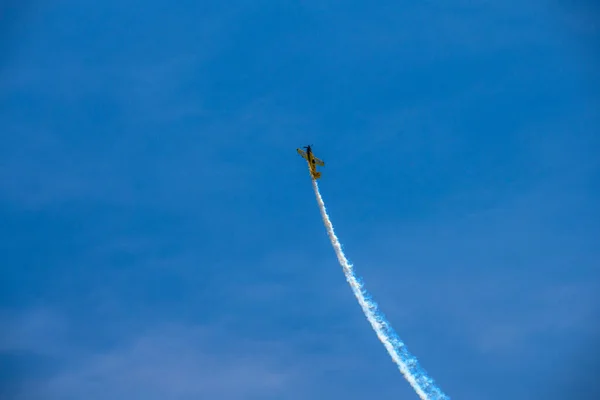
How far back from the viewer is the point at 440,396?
136500mm

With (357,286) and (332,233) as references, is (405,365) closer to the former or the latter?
(357,286)

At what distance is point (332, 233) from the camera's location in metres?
153

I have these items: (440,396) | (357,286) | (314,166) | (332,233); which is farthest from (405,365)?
(314,166)

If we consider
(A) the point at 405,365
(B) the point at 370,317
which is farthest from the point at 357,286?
(A) the point at 405,365

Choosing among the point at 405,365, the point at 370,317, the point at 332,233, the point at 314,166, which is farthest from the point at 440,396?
the point at 314,166

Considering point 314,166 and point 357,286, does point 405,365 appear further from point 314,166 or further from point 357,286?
point 314,166

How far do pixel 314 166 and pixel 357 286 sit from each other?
2703 cm

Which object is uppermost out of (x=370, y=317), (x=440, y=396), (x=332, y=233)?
(x=332, y=233)

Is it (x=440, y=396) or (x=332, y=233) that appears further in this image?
(x=332, y=233)

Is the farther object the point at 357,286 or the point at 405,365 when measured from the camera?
the point at 357,286

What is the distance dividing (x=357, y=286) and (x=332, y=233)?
41.6 feet

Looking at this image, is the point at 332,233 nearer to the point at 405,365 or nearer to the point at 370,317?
the point at 370,317

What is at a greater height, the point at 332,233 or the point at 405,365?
the point at 332,233

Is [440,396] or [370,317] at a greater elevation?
[370,317]
